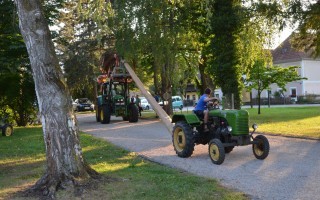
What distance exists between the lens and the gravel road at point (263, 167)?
8.05 m

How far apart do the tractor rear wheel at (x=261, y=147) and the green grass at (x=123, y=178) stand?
2.66m

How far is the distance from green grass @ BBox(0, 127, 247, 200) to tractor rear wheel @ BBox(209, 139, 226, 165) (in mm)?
1354

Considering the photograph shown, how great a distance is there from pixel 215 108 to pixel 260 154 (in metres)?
1.84

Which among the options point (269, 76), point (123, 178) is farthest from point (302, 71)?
point (123, 178)

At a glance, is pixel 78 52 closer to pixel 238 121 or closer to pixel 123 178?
pixel 238 121

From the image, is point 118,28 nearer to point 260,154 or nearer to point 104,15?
point 104,15

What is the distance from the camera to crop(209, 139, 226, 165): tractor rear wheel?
35.8ft

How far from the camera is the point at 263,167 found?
1048 centimetres

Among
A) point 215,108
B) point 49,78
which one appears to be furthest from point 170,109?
point 49,78

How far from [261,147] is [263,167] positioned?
129cm

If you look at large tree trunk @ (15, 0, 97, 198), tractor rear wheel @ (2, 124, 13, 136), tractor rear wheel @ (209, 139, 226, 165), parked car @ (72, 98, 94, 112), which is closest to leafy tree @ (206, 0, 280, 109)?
tractor rear wheel @ (209, 139, 226, 165)

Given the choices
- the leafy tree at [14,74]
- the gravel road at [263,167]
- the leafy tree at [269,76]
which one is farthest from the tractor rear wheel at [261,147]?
the leafy tree at [269,76]

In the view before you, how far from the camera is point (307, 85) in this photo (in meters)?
67.1

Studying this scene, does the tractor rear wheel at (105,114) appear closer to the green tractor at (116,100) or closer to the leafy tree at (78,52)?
the green tractor at (116,100)
